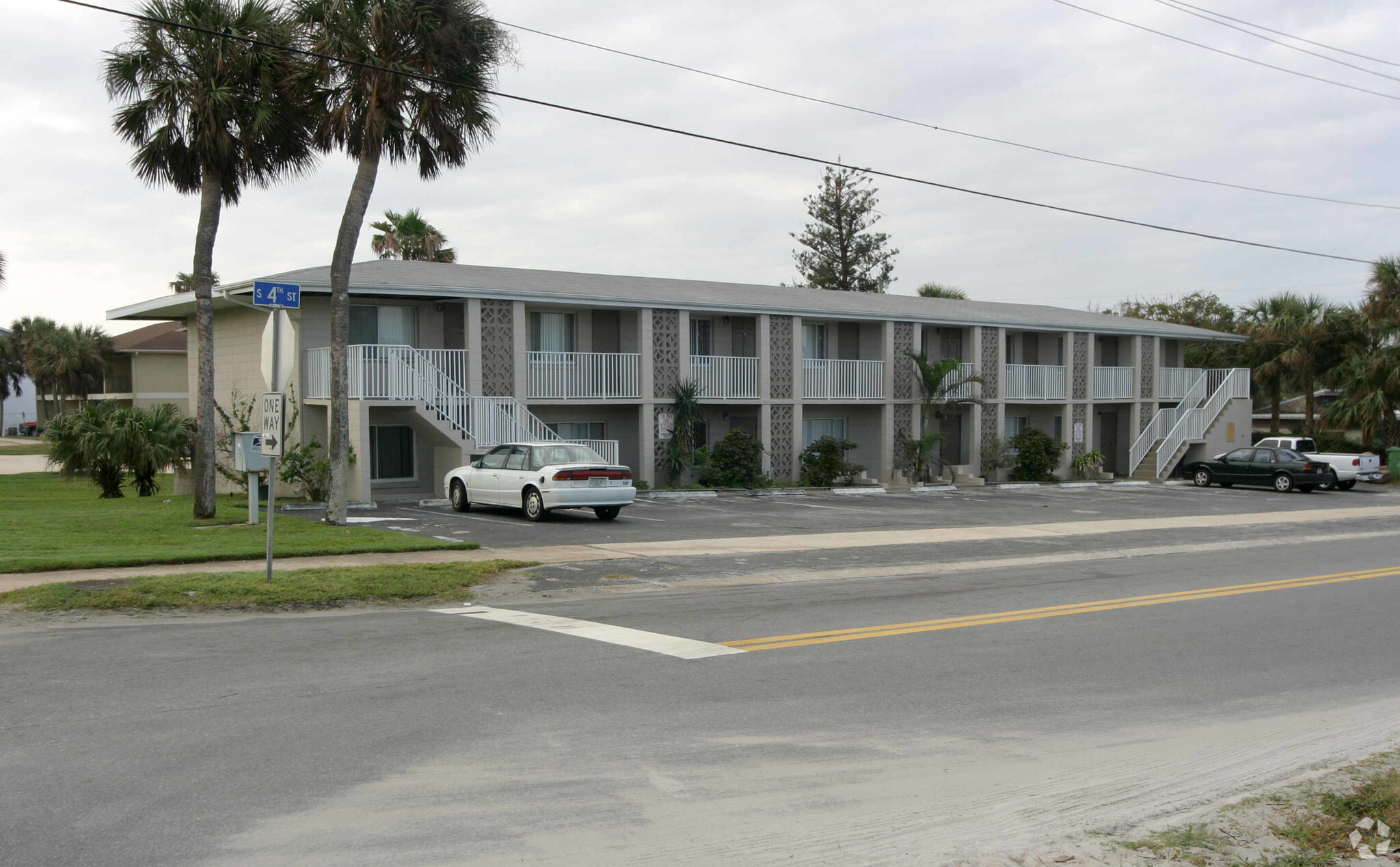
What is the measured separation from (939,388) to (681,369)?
30.3 ft

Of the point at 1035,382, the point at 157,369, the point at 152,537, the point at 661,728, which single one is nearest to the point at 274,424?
the point at 152,537

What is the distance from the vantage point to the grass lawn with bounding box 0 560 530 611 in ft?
36.7

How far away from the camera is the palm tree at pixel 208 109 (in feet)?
59.1

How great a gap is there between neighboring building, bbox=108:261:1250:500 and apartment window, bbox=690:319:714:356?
0.04 meters

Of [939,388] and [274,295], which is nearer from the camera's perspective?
[274,295]

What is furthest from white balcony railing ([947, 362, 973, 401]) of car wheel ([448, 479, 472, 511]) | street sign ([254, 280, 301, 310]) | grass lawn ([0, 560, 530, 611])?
street sign ([254, 280, 301, 310])

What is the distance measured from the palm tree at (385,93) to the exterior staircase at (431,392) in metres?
3.49

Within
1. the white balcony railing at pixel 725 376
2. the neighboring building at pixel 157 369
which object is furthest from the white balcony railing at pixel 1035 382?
the neighboring building at pixel 157 369

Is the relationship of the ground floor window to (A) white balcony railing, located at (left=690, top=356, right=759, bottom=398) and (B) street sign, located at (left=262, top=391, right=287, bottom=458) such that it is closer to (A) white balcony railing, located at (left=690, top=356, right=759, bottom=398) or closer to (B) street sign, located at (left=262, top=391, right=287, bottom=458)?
(A) white balcony railing, located at (left=690, top=356, right=759, bottom=398)

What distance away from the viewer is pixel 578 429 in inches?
1185

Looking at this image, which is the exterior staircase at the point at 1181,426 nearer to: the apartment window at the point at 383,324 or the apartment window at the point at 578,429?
the apartment window at the point at 578,429

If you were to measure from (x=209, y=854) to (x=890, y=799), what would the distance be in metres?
3.27

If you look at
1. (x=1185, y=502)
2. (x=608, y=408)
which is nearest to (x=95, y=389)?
(x=608, y=408)

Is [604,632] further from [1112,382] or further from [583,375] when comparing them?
[1112,382]
